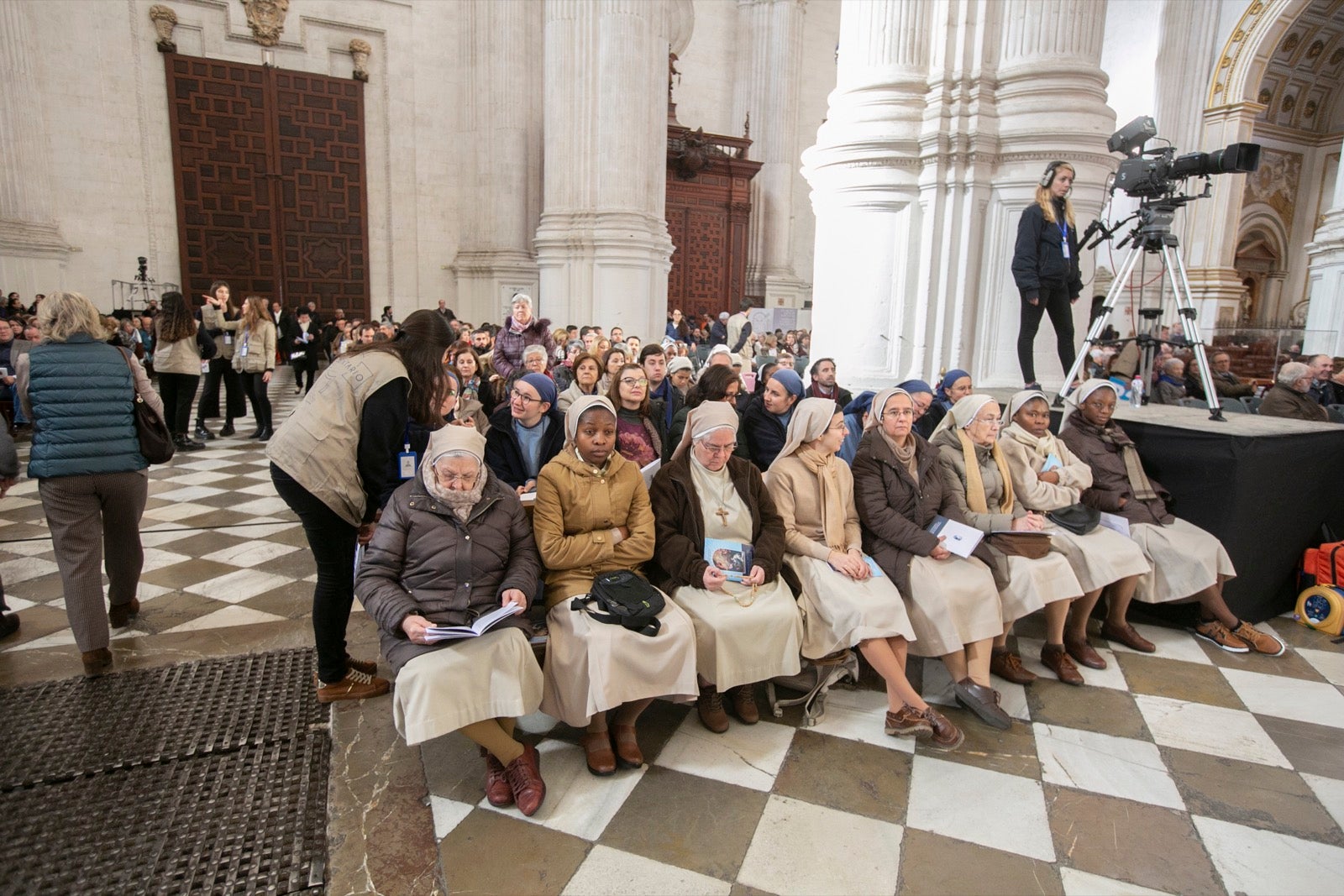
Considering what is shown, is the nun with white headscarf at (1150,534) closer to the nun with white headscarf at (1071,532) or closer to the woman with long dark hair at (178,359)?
the nun with white headscarf at (1071,532)

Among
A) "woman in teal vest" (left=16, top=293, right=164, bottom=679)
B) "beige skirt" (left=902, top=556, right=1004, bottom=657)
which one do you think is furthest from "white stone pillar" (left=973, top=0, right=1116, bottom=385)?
"woman in teal vest" (left=16, top=293, right=164, bottom=679)

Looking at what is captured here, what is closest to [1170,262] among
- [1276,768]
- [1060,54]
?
[1060,54]

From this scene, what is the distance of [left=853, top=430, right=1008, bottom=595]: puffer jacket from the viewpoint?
331 cm

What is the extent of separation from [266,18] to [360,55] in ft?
4.88

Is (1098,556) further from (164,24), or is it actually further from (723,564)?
(164,24)

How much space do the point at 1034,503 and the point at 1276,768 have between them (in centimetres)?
142

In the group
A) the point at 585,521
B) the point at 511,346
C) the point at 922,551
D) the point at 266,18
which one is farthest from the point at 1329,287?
the point at 266,18

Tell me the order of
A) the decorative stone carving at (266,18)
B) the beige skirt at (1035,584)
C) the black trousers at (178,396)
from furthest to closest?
1. the decorative stone carving at (266,18)
2. the black trousers at (178,396)
3. the beige skirt at (1035,584)

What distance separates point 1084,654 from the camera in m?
3.66

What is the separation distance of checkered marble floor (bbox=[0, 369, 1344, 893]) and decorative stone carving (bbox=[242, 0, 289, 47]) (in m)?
12.2

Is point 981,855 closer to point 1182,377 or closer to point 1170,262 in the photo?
point 1170,262

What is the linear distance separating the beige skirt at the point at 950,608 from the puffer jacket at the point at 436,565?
164cm

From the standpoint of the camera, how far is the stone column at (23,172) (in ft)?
34.0

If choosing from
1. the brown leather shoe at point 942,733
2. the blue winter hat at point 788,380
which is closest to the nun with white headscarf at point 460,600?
the brown leather shoe at point 942,733
